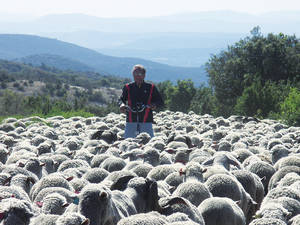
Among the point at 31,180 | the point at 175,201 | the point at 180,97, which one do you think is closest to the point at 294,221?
the point at 175,201

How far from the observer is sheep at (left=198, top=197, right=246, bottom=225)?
520cm

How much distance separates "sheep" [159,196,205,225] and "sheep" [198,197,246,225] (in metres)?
0.22

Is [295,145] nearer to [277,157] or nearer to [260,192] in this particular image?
[277,157]

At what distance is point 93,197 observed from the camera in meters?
4.49

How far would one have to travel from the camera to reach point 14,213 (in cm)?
439

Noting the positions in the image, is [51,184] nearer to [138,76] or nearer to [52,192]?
[52,192]

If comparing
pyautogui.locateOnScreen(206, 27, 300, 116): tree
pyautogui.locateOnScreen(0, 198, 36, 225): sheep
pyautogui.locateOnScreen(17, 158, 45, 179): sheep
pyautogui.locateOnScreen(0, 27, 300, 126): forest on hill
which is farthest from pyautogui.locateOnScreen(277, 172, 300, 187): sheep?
pyautogui.locateOnScreen(206, 27, 300, 116): tree

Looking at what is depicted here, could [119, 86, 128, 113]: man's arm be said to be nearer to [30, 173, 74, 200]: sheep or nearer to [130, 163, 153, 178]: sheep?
[130, 163, 153, 178]: sheep

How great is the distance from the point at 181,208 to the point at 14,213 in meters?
1.60

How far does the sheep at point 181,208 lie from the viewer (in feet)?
16.1

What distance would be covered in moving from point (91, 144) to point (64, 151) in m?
1.49

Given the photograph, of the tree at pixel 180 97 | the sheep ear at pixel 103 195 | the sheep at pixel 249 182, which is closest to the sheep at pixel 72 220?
the sheep ear at pixel 103 195

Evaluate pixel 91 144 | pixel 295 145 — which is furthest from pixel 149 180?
pixel 295 145

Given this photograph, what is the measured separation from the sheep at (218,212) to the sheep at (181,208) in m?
0.22
